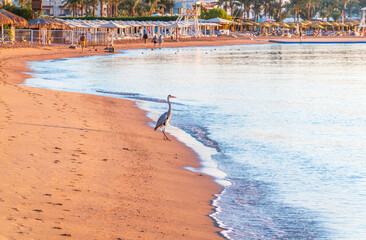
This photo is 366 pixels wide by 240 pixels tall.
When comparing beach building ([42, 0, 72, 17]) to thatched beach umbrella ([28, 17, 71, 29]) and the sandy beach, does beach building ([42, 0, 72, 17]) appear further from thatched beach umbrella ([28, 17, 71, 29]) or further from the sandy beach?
the sandy beach

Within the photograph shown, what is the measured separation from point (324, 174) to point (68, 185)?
506 centimetres

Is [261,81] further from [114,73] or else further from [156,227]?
[156,227]

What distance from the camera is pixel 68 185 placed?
811 cm

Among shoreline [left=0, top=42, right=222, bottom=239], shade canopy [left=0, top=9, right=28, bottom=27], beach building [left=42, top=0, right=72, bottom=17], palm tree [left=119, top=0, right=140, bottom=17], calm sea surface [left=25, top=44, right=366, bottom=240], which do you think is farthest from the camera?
beach building [left=42, top=0, right=72, bottom=17]

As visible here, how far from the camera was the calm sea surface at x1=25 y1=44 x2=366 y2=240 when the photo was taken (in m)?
8.17

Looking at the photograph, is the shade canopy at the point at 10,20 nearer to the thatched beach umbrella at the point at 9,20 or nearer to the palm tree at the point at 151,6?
the thatched beach umbrella at the point at 9,20

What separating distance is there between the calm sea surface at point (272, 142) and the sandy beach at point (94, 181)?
0.58 meters

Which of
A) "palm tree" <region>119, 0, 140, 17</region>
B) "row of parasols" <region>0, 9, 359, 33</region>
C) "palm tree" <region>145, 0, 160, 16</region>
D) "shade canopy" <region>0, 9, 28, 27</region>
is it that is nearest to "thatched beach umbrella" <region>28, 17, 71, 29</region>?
"row of parasols" <region>0, 9, 359, 33</region>

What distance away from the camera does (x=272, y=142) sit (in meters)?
14.0

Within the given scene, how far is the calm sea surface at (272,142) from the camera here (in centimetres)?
817

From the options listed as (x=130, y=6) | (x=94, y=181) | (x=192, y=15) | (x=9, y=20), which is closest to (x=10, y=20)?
(x=9, y=20)

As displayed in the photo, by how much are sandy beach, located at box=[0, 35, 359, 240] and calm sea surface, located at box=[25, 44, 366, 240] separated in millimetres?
582

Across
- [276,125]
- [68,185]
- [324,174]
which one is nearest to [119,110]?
[276,125]

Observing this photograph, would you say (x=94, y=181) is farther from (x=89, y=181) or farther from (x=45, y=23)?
(x=45, y=23)
